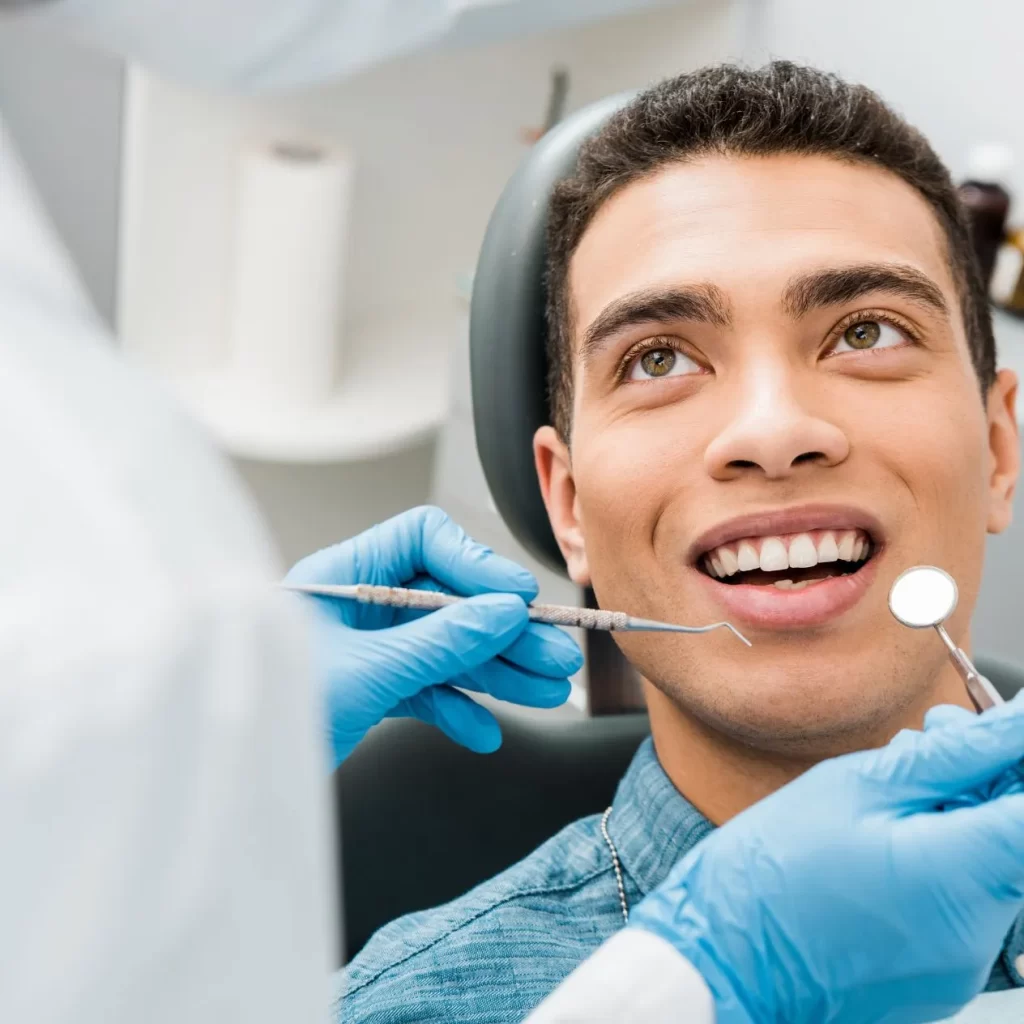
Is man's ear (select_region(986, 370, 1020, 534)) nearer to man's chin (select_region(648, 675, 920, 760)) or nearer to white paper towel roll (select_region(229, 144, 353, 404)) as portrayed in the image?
man's chin (select_region(648, 675, 920, 760))

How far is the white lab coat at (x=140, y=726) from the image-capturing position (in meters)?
0.44

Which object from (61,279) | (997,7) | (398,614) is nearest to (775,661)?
(398,614)

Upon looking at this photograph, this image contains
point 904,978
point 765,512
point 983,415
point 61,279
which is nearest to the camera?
point 61,279

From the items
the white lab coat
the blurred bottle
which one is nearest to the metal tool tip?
the white lab coat

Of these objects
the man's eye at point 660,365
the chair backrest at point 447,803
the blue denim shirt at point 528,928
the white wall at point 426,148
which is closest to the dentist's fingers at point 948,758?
the blue denim shirt at point 528,928

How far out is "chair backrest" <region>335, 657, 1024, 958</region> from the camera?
1.34m

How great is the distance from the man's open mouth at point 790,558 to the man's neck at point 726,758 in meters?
0.14

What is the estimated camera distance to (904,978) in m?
0.88

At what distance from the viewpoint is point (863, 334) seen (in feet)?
4.02

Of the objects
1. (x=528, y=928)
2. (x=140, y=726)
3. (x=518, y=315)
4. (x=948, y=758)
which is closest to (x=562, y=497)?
(x=518, y=315)

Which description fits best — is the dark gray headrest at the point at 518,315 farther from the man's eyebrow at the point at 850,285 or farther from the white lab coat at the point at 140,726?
the white lab coat at the point at 140,726

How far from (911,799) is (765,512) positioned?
0.98ft

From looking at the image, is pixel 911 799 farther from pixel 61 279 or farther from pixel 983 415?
pixel 61 279

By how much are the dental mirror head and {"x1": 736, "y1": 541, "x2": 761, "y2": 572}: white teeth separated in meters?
0.19
